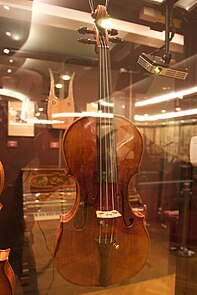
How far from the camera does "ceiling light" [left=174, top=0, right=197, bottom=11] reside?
1.64 meters

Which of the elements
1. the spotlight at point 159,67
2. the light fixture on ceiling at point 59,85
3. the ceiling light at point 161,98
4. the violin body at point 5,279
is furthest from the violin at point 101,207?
the ceiling light at point 161,98

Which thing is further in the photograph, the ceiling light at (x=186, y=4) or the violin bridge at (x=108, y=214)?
the ceiling light at (x=186, y=4)

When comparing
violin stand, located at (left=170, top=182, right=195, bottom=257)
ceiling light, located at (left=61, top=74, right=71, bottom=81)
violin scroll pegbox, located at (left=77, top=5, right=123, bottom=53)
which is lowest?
violin stand, located at (left=170, top=182, right=195, bottom=257)

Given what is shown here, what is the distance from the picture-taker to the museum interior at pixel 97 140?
1.21 meters

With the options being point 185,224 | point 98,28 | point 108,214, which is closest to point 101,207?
point 108,214

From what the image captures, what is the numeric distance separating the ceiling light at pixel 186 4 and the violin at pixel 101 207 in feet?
2.13

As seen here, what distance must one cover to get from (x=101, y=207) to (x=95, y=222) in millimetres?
74

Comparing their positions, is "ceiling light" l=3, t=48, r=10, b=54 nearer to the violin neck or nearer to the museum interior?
the museum interior

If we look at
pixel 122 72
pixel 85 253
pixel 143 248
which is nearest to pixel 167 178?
pixel 122 72

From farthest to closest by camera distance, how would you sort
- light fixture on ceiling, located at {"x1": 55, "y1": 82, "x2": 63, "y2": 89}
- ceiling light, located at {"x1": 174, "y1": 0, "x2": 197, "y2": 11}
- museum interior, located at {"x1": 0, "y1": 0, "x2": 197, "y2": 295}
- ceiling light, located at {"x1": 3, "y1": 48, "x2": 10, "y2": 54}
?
light fixture on ceiling, located at {"x1": 55, "y1": 82, "x2": 63, "y2": 89} < ceiling light, located at {"x1": 3, "y1": 48, "x2": 10, "y2": 54} < ceiling light, located at {"x1": 174, "y1": 0, "x2": 197, "y2": 11} < museum interior, located at {"x1": 0, "y1": 0, "x2": 197, "y2": 295}

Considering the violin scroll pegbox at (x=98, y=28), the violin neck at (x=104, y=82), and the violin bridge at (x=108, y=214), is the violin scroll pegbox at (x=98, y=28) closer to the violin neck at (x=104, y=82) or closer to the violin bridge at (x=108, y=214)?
the violin neck at (x=104, y=82)

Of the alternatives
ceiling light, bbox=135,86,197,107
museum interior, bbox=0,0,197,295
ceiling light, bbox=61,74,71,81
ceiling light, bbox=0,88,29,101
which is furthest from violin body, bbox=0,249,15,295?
ceiling light, bbox=135,86,197,107

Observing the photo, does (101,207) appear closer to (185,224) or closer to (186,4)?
(185,224)

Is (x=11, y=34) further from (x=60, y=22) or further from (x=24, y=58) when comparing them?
(x=60, y=22)
